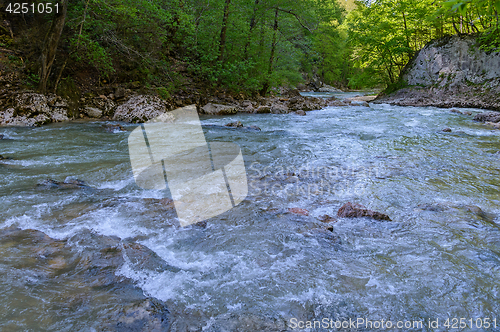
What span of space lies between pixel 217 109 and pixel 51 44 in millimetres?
6561

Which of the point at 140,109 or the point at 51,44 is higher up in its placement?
the point at 51,44

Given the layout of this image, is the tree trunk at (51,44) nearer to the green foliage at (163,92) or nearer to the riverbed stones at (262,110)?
the green foliage at (163,92)

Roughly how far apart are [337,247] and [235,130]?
6.88 m

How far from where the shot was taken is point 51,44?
28.7 feet

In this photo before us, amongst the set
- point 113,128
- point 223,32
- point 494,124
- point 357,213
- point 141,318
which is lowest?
point 141,318

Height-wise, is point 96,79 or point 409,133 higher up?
point 96,79

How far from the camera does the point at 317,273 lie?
262cm

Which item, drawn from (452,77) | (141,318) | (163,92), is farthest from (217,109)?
(452,77)

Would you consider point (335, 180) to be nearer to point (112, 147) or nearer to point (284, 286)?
point (284, 286)

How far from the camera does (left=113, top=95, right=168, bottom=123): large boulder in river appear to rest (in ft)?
34.2

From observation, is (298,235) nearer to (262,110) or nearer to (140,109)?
(140,109)

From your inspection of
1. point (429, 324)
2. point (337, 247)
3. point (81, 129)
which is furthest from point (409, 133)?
point (81, 129)

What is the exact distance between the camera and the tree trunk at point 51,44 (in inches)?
335

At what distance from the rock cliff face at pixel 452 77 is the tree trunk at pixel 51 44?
1723cm
